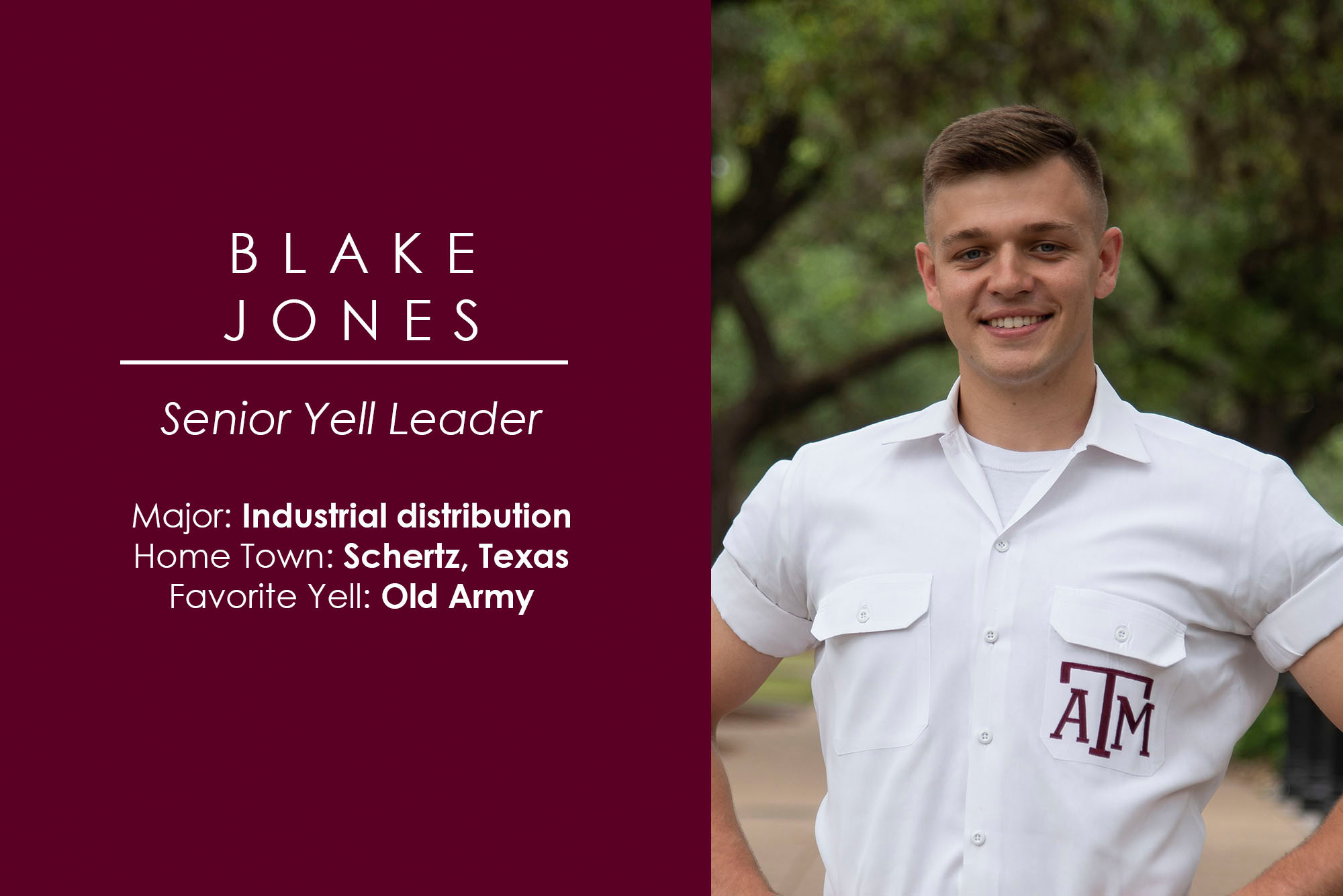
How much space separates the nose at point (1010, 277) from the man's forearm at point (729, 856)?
103 cm

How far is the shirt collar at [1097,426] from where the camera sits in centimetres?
271

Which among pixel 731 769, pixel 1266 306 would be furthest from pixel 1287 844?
pixel 1266 306

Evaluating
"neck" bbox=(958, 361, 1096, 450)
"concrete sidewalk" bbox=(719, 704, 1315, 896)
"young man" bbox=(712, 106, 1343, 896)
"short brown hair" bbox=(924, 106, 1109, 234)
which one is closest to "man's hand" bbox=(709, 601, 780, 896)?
"young man" bbox=(712, 106, 1343, 896)

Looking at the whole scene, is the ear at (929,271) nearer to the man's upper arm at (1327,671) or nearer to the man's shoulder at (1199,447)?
the man's shoulder at (1199,447)

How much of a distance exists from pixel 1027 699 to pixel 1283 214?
40.9 ft

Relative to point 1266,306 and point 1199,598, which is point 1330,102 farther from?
point 1199,598

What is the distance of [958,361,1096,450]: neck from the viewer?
2.79 metres

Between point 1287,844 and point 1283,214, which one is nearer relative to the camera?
point 1287,844

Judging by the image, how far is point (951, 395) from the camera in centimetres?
Result: 287

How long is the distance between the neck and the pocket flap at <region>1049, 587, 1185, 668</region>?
32 cm

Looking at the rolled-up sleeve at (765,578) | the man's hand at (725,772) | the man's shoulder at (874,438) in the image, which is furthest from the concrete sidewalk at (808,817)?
the man's shoulder at (874,438)

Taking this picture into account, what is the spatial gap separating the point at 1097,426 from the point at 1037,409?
0.38 ft

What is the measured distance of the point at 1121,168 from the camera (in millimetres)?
13703

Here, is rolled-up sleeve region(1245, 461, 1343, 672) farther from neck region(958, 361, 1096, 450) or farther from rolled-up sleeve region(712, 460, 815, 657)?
rolled-up sleeve region(712, 460, 815, 657)
